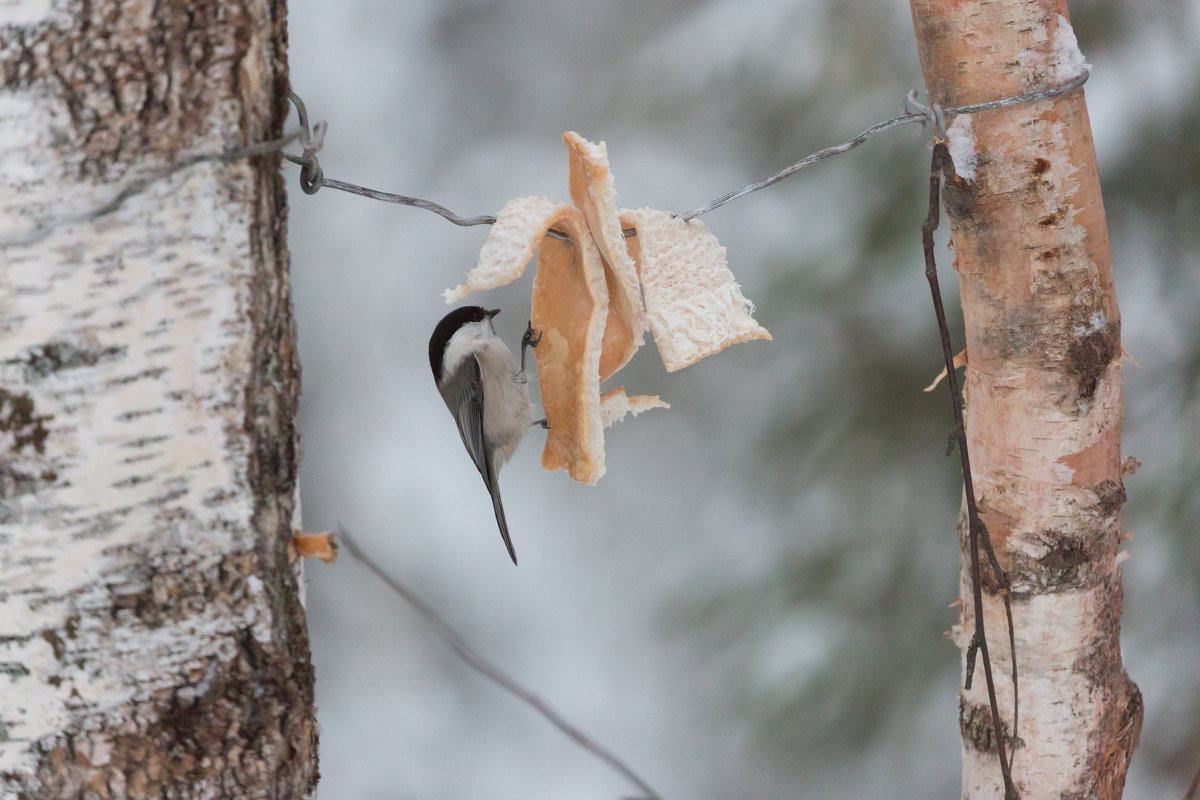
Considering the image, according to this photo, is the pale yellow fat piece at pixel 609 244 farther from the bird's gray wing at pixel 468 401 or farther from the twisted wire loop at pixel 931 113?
the bird's gray wing at pixel 468 401

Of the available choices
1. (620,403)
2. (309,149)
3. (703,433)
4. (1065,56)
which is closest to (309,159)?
(309,149)

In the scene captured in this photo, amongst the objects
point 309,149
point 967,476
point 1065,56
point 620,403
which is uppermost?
point 1065,56

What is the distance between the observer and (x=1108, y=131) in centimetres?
127

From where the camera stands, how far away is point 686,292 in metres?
0.70

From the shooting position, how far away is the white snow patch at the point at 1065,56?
27.3 inches

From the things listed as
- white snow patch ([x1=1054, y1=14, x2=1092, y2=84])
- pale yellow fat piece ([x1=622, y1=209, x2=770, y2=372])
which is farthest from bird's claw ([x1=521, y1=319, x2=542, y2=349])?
white snow patch ([x1=1054, y1=14, x2=1092, y2=84])

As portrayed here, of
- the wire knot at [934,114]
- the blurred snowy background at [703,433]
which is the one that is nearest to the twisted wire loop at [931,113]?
the wire knot at [934,114]

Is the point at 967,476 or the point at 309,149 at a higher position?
the point at 309,149

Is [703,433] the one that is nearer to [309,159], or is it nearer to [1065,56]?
[1065,56]

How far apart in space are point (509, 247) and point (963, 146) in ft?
1.41

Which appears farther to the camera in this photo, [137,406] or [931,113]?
[931,113]

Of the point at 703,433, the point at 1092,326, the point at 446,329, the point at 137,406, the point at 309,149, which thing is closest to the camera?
the point at 137,406

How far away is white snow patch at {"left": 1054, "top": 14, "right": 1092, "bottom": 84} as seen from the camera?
693 millimetres

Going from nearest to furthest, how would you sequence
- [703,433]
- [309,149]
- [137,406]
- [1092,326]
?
1. [137,406]
2. [309,149]
3. [1092,326]
4. [703,433]
